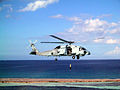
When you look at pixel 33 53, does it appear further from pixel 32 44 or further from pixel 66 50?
pixel 66 50

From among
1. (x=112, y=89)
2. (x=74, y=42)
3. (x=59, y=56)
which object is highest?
(x=74, y=42)

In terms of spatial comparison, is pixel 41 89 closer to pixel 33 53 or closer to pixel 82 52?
pixel 33 53

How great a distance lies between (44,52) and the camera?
4297 centimetres

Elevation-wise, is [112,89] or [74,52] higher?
[74,52]

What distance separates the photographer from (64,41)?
40.2 m

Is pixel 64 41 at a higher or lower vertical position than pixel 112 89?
higher

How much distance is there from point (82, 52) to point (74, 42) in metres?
3.09

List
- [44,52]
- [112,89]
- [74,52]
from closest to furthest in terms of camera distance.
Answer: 1. [74,52]
2. [44,52]
3. [112,89]

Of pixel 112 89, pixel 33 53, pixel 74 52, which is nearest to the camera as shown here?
pixel 74 52

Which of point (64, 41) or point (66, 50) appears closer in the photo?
point (66, 50)

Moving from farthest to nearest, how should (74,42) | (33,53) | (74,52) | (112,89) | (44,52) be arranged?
(112,89) < (33,53) < (44,52) < (74,42) < (74,52)

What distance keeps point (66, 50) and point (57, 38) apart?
2.65 meters

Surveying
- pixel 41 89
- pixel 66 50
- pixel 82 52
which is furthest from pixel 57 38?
pixel 41 89

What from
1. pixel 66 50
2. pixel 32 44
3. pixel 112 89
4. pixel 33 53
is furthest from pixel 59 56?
pixel 112 89
